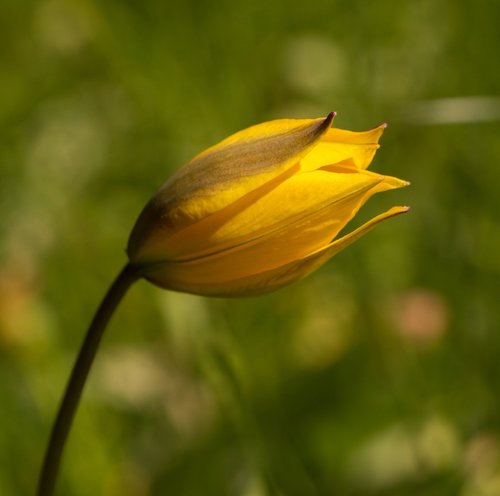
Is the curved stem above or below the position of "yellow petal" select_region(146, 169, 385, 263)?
below

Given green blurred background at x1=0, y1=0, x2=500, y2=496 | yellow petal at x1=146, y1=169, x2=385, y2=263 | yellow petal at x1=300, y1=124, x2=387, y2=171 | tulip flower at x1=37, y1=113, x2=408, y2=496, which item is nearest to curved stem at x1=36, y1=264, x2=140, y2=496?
tulip flower at x1=37, y1=113, x2=408, y2=496

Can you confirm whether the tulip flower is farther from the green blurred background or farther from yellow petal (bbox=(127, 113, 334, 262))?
the green blurred background

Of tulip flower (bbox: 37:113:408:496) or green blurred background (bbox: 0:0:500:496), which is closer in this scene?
tulip flower (bbox: 37:113:408:496)

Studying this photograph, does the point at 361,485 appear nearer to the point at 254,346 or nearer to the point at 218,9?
the point at 254,346

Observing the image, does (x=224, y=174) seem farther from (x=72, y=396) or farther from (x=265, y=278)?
(x=72, y=396)

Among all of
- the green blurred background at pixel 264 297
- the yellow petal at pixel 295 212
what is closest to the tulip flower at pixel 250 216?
the yellow petal at pixel 295 212

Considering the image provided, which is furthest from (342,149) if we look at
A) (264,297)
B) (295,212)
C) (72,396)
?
(264,297)
